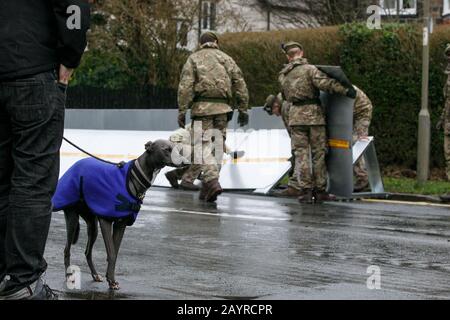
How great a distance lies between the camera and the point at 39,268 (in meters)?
6.19

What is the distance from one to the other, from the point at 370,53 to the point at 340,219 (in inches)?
313

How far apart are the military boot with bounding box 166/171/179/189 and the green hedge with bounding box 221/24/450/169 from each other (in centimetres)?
419

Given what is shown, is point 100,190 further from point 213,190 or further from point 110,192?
point 213,190

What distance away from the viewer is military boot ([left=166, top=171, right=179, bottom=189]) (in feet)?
56.7

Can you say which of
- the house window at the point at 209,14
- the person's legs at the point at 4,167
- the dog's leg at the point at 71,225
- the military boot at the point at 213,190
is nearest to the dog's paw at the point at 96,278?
the dog's leg at the point at 71,225

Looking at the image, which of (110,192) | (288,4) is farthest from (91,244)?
(288,4)

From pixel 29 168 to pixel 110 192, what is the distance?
1.29 m

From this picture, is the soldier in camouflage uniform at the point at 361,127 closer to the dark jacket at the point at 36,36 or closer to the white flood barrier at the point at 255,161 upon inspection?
the white flood barrier at the point at 255,161

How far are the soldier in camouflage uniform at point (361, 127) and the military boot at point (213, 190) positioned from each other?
296 centimetres

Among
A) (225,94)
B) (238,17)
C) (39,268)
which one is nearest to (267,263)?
(39,268)

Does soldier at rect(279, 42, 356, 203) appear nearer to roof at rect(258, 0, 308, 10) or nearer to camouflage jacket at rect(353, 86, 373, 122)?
camouflage jacket at rect(353, 86, 373, 122)

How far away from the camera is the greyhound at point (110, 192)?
7312 millimetres

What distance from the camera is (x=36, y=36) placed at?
241 inches

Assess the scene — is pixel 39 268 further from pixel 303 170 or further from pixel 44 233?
pixel 303 170
